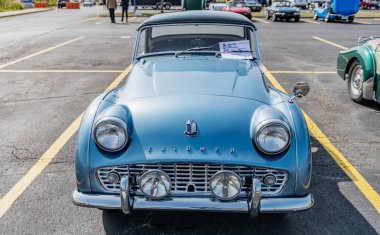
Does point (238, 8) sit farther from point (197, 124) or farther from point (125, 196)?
point (125, 196)

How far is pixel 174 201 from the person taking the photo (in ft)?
9.09

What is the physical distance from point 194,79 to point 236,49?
93 centimetres

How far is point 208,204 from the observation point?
9.01ft

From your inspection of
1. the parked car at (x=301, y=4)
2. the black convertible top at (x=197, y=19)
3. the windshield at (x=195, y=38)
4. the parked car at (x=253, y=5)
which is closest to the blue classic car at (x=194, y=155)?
the windshield at (x=195, y=38)

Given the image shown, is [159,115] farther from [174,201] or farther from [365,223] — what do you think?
[365,223]

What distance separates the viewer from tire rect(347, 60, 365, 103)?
6.55 meters

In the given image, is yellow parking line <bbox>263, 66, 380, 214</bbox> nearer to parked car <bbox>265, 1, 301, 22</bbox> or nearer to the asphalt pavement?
the asphalt pavement

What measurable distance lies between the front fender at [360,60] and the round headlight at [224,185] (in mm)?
4203

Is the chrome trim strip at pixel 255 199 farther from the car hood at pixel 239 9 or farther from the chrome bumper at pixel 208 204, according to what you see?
the car hood at pixel 239 9

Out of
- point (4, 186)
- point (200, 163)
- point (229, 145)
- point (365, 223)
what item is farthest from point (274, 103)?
point (4, 186)

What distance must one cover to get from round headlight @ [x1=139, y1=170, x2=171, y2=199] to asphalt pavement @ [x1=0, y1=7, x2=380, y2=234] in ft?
1.69

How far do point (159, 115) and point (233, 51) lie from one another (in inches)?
66.0

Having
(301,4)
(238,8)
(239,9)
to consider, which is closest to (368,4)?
(301,4)

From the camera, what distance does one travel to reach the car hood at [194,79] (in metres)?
3.44
